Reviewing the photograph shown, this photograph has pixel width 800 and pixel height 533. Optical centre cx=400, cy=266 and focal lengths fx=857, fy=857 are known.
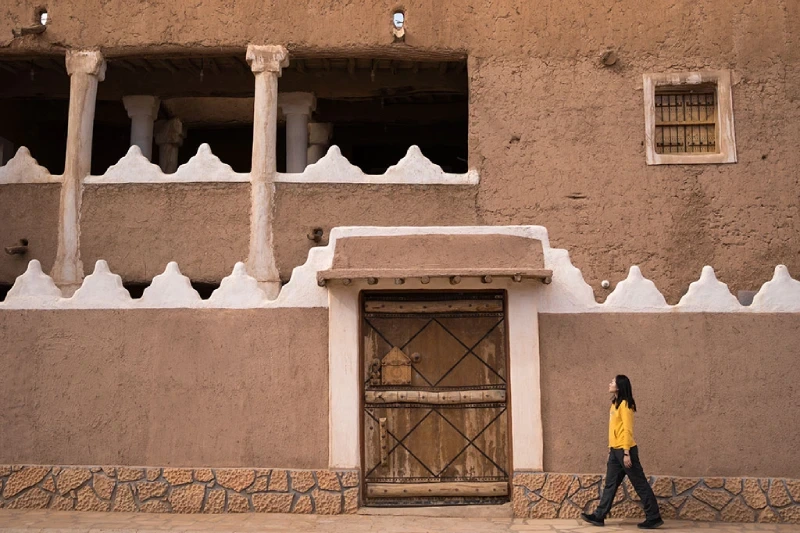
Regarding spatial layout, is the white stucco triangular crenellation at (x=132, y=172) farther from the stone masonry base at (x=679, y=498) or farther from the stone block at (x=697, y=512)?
the stone block at (x=697, y=512)

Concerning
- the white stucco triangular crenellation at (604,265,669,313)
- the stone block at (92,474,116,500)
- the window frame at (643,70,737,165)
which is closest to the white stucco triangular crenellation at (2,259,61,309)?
the stone block at (92,474,116,500)

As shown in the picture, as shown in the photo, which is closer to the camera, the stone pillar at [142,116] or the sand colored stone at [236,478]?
the sand colored stone at [236,478]

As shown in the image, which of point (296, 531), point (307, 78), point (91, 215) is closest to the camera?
point (296, 531)

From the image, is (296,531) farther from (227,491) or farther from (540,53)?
(540,53)

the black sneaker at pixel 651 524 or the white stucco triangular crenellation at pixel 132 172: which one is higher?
the white stucco triangular crenellation at pixel 132 172

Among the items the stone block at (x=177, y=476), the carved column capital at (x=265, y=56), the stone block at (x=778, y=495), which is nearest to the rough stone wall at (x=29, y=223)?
the carved column capital at (x=265, y=56)

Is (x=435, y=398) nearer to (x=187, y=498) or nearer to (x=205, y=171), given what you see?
(x=187, y=498)

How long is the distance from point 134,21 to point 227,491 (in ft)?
22.5

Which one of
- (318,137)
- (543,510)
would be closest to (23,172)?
(318,137)

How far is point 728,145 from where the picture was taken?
36.5 feet

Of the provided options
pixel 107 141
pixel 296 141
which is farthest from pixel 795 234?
pixel 107 141

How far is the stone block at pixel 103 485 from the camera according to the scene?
832cm

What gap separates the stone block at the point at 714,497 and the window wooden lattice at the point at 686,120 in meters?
4.92

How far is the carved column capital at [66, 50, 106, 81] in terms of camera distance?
38.8ft
